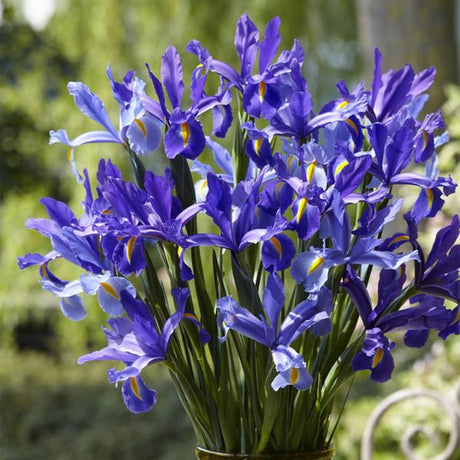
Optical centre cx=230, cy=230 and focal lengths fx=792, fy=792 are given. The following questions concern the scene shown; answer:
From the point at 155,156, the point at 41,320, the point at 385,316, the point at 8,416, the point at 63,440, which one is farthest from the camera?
the point at 41,320

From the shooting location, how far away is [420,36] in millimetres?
2719

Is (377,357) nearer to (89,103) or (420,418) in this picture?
(89,103)

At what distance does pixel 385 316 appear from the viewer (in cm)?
65

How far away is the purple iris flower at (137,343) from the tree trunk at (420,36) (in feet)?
7.30

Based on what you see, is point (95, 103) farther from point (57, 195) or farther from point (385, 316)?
point (57, 195)

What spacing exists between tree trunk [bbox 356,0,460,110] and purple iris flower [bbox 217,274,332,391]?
219 centimetres

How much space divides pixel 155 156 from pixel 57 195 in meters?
2.08

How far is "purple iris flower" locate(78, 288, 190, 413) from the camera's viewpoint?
24.4 inches

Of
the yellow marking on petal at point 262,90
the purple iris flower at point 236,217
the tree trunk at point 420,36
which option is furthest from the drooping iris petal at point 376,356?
the tree trunk at point 420,36

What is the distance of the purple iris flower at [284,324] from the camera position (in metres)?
0.60

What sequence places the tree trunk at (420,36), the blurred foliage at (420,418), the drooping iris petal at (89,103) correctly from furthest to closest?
the tree trunk at (420,36) → the blurred foliage at (420,418) → the drooping iris petal at (89,103)

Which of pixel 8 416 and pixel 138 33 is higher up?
pixel 138 33

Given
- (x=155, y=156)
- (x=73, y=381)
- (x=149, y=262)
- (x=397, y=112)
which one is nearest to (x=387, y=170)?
(x=397, y=112)

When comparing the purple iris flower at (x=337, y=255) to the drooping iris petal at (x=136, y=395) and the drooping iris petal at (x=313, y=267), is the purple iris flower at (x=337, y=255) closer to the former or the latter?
the drooping iris petal at (x=313, y=267)
